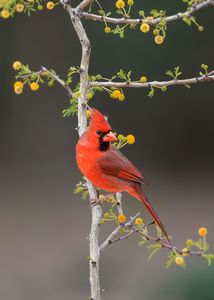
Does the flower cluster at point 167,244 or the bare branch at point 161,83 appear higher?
the bare branch at point 161,83

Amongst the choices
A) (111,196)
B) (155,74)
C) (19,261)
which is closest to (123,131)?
(155,74)

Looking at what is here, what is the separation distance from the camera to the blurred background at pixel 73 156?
5461 millimetres

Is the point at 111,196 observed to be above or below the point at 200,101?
below

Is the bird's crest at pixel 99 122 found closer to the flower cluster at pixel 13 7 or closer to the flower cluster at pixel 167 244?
the flower cluster at pixel 167 244

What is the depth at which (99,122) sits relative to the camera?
2.40m

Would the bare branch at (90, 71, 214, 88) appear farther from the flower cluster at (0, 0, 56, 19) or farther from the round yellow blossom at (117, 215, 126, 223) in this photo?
the round yellow blossom at (117, 215, 126, 223)

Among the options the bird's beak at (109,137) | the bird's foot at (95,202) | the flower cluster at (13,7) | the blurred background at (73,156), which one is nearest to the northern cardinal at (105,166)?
the bird's beak at (109,137)

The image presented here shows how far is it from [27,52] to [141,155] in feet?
4.82

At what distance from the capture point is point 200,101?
6.57 metres

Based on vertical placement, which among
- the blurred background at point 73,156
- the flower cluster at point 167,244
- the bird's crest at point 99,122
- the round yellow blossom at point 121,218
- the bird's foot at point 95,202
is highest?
the blurred background at point 73,156

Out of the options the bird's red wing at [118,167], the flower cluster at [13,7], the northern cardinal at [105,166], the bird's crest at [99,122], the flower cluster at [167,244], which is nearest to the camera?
the flower cluster at [167,244]

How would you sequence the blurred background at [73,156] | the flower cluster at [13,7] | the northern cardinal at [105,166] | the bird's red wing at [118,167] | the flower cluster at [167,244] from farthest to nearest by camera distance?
the blurred background at [73,156] → the bird's red wing at [118,167] → the northern cardinal at [105,166] → the flower cluster at [13,7] → the flower cluster at [167,244]

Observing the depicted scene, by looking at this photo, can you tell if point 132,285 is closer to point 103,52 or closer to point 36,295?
point 36,295

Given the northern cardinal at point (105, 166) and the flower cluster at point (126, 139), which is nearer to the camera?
the flower cluster at point (126, 139)
